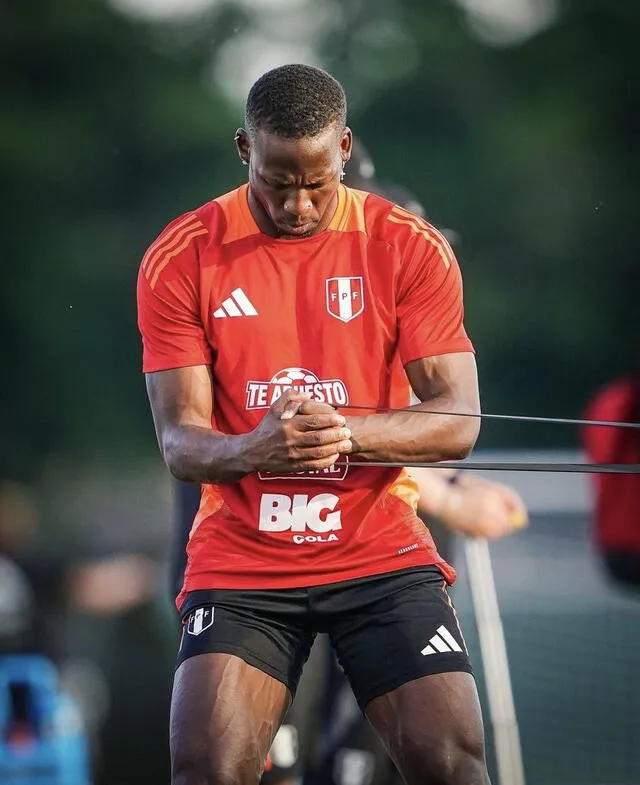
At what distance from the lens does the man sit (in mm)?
2855

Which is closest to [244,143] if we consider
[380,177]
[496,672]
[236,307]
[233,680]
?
[236,307]

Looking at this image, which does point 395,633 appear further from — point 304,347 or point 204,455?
point 304,347

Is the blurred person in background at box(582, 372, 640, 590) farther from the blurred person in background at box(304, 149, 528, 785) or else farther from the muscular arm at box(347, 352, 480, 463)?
the muscular arm at box(347, 352, 480, 463)

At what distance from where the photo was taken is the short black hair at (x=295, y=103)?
2.97m

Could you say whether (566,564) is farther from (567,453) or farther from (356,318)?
(356,318)

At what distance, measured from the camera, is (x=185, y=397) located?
10.1ft

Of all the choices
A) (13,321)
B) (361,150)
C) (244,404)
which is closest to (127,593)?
(13,321)

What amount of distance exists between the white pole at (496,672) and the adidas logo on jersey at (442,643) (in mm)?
2451

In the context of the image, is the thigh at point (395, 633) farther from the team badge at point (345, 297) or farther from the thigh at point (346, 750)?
the thigh at point (346, 750)

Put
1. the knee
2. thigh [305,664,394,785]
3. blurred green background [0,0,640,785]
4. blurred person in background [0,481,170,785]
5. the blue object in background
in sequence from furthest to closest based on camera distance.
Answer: blurred green background [0,0,640,785]
blurred person in background [0,481,170,785]
the blue object in background
thigh [305,664,394,785]
the knee

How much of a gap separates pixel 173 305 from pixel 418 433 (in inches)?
25.4

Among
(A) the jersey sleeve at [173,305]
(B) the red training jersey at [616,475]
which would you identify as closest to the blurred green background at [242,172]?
(B) the red training jersey at [616,475]

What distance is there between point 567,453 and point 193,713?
3305 mm

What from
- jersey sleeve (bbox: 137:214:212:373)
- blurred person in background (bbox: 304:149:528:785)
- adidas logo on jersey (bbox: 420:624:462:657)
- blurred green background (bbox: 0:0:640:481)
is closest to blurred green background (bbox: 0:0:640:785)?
blurred green background (bbox: 0:0:640:481)
